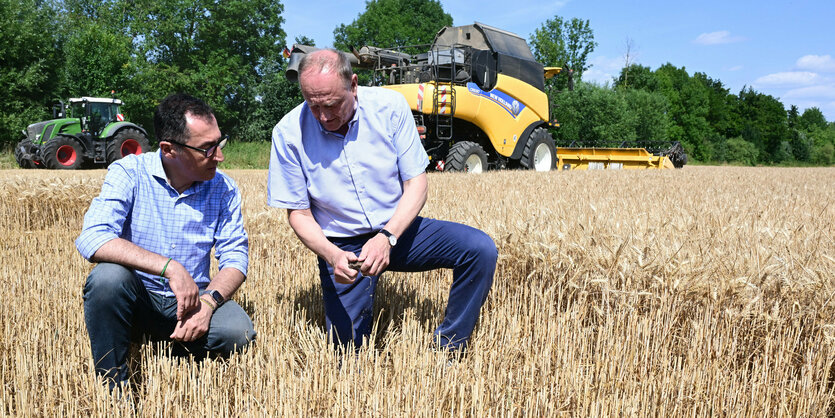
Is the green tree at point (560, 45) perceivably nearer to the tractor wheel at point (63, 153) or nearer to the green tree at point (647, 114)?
the green tree at point (647, 114)

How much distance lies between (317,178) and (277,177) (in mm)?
202

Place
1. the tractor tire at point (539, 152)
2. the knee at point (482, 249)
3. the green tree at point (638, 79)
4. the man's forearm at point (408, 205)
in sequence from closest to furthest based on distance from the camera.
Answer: the man's forearm at point (408, 205), the knee at point (482, 249), the tractor tire at point (539, 152), the green tree at point (638, 79)

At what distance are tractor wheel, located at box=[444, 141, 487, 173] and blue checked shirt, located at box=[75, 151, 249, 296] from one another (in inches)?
391

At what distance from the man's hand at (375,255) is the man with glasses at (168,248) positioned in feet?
2.16

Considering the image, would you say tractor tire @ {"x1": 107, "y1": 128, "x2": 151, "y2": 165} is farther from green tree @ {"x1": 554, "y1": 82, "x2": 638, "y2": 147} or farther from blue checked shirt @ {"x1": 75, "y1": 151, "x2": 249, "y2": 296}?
green tree @ {"x1": 554, "y1": 82, "x2": 638, "y2": 147}

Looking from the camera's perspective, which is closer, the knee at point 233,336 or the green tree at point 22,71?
the knee at point 233,336

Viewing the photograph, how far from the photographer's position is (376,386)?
2322 millimetres

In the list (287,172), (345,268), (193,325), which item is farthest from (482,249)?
(193,325)

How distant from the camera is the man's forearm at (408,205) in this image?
2.79 metres

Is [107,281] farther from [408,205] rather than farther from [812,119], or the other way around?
[812,119]

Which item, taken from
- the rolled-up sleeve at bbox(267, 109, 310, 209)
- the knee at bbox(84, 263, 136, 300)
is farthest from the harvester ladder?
the knee at bbox(84, 263, 136, 300)

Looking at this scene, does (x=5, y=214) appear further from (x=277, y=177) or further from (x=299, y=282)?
(x=277, y=177)


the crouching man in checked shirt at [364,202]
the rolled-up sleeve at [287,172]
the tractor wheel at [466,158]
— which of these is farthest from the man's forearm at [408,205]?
the tractor wheel at [466,158]

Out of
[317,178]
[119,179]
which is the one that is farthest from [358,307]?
[119,179]
